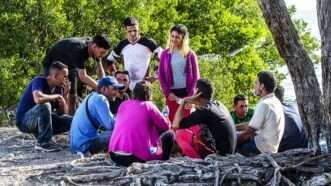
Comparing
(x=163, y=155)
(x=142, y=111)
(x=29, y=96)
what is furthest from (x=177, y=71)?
(x=29, y=96)

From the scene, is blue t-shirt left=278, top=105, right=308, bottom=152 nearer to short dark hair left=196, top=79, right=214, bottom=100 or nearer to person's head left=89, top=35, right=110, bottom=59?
short dark hair left=196, top=79, right=214, bottom=100

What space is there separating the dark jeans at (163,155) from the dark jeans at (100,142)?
0.81m

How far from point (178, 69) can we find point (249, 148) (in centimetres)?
155

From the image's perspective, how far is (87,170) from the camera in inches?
314

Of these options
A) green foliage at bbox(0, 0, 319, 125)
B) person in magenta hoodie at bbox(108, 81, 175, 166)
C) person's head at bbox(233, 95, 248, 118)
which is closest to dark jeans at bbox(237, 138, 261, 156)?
person in magenta hoodie at bbox(108, 81, 175, 166)

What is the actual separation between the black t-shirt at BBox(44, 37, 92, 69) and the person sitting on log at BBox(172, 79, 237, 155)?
2337 millimetres

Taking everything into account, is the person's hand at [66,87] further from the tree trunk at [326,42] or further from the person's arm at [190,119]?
the tree trunk at [326,42]

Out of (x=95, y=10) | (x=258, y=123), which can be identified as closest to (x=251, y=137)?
(x=258, y=123)

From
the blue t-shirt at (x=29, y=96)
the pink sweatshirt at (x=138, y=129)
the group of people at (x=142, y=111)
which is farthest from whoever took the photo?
the blue t-shirt at (x=29, y=96)

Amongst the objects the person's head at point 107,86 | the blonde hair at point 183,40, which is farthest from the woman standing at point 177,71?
the person's head at point 107,86

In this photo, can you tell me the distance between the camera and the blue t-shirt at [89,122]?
28.8 ft

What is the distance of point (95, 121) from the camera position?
8984 millimetres

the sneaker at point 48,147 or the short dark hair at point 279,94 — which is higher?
the short dark hair at point 279,94

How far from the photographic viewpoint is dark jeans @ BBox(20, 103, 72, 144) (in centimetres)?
962
